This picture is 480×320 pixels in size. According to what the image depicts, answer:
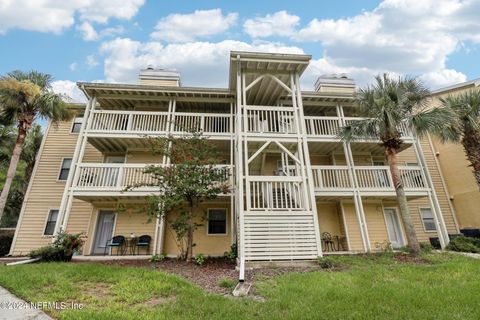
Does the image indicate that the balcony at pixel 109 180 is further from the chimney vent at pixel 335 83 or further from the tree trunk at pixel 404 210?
the chimney vent at pixel 335 83

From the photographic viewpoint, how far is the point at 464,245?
9578 millimetres

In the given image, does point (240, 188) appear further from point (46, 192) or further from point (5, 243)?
point (5, 243)

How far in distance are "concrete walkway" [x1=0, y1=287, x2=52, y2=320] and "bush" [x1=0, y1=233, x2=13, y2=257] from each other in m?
11.3

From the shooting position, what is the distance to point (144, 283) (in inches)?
202

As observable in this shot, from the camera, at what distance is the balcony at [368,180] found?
11133mm

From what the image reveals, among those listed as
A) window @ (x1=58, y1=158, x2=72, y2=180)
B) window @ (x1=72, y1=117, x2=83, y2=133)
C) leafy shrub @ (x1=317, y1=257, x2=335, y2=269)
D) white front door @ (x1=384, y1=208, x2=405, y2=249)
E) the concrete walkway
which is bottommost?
the concrete walkway

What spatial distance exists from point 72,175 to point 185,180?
5.82 m

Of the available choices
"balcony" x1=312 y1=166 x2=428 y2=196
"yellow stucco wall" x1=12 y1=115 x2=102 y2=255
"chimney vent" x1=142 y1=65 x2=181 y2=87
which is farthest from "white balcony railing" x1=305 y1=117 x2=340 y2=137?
"yellow stucco wall" x1=12 y1=115 x2=102 y2=255

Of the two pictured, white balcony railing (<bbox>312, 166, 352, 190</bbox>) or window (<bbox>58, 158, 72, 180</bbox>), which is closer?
white balcony railing (<bbox>312, 166, 352, 190</bbox>)

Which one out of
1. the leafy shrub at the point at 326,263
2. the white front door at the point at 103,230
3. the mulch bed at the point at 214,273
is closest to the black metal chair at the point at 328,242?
the leafy shrub at the point at 326,263

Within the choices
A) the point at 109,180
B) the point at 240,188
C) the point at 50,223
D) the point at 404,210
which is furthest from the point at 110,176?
the point at 404,210

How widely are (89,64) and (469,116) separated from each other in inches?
783

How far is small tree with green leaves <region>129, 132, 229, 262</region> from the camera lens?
28.2 ft

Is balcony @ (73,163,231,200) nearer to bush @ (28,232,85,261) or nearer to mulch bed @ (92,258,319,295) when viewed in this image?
bush @ (28,232,85,261)
